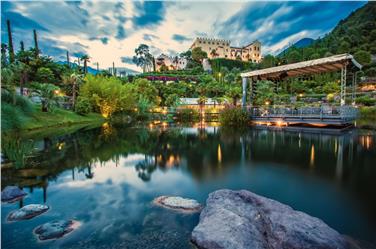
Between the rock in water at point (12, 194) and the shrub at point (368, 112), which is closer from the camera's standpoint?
the rock in water at point (12, 194)

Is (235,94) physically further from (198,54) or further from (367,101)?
(198,54)

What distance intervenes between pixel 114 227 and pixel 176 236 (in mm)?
1352

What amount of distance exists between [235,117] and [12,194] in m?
18.7

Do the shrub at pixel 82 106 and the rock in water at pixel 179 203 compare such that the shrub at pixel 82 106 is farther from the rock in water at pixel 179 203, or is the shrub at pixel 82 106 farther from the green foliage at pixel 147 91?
the rock in water at pixel 179 203

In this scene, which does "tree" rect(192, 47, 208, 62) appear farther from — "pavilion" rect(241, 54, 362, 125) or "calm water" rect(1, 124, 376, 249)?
"calm water" rect(1, 124, 376, 249)

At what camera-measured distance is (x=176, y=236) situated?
12.8ft

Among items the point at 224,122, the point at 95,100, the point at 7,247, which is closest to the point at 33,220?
the point at 7,247

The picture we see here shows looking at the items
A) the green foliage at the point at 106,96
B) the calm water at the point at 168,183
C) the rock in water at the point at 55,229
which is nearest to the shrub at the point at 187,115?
the green foliage at the point at 106,96

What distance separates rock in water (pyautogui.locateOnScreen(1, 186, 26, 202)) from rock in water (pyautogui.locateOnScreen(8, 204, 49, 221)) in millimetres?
1045

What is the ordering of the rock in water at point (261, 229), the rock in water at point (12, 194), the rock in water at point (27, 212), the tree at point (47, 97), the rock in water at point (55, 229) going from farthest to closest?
the tree at point (47, 97)
the rock in water at point (12, 194)
the rock in water at point (27, 212)
the rock in water at point (55, 229)
the rock in water at point (261, 229)

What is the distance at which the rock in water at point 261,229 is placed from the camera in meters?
3.23

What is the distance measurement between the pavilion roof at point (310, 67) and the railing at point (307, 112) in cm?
345

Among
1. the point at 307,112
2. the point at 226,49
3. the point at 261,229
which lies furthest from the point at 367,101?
the point at 226,49

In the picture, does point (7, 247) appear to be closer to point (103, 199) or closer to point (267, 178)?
point (103, 199)
